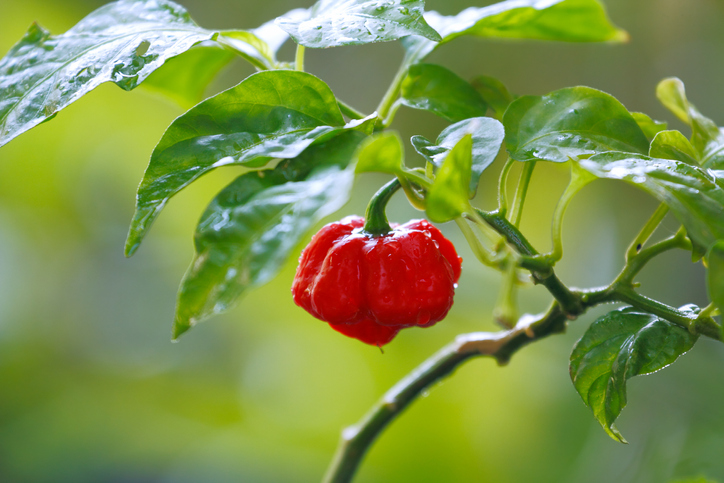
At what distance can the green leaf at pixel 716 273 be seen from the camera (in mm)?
265

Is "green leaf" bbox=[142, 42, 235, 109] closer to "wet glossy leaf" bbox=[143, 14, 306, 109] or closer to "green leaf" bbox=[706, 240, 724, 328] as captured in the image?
"wet glossy leaf" bbox=[143, 14, 306, 109]

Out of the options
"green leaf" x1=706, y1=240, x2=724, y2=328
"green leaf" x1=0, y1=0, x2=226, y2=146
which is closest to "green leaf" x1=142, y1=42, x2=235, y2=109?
"green leaf" x1=0, y1=0, x2=226, y2=146

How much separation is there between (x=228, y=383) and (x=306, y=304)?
1.45 m

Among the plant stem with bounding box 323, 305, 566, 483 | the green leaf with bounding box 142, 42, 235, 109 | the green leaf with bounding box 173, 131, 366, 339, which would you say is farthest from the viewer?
the green leaf with bounding box 142, 42, 235, 109

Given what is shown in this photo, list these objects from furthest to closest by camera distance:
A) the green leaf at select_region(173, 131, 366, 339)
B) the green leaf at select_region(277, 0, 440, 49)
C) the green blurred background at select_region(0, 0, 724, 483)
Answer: the green blurred background at select_region(0, 0, 724, 483) < the green leaf at select_region(277, 0, 440, 49) < the green leaf at select_region(173, 131, 366, 339)

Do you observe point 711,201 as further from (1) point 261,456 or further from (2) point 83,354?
(2) point 83,354

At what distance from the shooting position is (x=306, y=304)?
0.42 meters

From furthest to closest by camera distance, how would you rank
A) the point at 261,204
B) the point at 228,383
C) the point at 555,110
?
1. the point at 228,383
2. the point at 555,110
3. the point at 261,204

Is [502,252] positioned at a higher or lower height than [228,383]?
A: higher

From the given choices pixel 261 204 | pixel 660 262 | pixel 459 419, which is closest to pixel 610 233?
pixel 660 262

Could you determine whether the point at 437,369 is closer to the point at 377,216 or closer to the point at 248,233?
the point at 377,216

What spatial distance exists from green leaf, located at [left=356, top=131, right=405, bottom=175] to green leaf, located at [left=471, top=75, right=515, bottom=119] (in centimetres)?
22

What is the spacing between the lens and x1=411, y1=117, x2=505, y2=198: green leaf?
31cm

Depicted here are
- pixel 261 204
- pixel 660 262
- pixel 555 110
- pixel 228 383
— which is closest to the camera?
pixel 261 204
